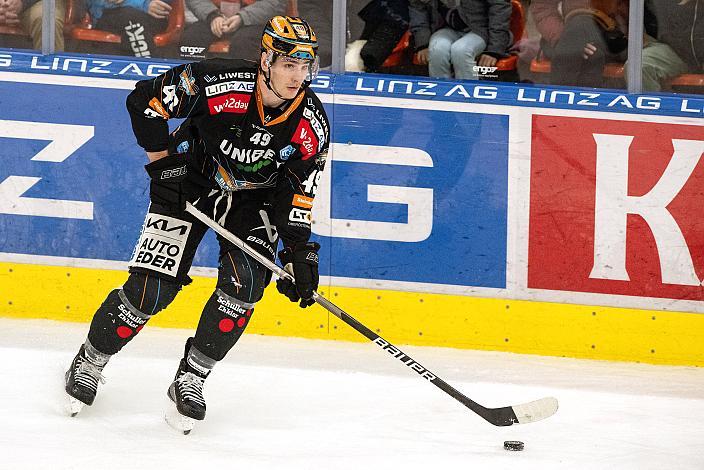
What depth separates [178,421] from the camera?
3971mm

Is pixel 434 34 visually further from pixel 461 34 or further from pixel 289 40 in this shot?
pixel 289 40

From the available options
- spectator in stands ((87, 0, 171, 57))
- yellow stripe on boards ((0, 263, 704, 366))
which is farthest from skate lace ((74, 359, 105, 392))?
spectator in stands ((87, 0, 171, 57))

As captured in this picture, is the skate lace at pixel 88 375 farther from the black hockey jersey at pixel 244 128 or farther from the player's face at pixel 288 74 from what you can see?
the player's face at pixel 288 74

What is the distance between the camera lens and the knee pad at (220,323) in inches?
153

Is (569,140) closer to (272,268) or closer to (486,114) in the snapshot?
(486,114)

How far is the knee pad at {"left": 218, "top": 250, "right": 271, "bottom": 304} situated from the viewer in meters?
3.91

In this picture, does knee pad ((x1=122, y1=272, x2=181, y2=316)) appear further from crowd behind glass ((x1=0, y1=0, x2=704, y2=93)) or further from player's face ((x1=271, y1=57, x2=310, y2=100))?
crowd behind glass ((x1=0, y1=0, x2=704, y2=93))

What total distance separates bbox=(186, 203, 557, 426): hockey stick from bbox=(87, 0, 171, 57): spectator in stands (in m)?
1.63

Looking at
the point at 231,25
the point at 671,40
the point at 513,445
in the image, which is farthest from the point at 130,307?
the point at 671,40

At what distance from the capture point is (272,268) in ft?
12.8

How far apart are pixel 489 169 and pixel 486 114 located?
0.71 feet

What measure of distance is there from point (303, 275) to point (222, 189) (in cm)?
40

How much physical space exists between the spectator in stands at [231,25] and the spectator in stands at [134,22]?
119mm

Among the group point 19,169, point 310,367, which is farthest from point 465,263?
point 19,169
